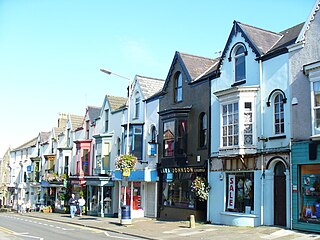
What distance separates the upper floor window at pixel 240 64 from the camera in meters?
23.1

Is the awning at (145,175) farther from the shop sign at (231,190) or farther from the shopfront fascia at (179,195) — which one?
the shop sign at (231,190)

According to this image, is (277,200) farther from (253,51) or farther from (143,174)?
(143,174)

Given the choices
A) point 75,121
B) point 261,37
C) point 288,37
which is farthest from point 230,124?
point 75,121

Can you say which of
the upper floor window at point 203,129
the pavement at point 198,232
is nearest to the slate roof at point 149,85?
the upper floor window at point 203,129

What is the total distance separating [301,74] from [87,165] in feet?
83.0

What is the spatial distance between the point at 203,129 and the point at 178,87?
13.5 feet

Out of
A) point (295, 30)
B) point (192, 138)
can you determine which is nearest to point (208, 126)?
point (192, 138)

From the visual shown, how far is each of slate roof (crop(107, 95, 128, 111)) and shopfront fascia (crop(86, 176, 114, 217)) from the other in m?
6.16

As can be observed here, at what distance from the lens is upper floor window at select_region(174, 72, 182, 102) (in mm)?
28423

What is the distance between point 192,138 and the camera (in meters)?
26.4

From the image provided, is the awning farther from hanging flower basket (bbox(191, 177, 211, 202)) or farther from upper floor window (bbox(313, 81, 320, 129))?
upper floor window (bbox(313, 81, 320, 129))

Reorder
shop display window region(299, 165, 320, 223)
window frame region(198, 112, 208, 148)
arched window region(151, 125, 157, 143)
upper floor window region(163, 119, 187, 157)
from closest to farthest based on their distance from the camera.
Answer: shop display window region(299, 165, 320, 223)
window frame region(198, 112, 208, 148)
upper floor window region(163, 119, 187, 157)
arched window region(151, 125, 157, 143)

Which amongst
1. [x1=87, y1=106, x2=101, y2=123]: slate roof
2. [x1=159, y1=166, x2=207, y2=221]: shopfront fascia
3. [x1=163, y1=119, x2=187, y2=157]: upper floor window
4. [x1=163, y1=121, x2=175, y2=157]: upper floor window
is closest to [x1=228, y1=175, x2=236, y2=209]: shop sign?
[x1=159, y1=166, x2=207, y2=221]: shopfront fascia

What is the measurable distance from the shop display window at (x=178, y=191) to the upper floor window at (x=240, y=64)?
6654 mm
